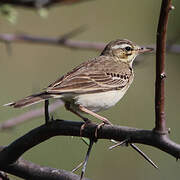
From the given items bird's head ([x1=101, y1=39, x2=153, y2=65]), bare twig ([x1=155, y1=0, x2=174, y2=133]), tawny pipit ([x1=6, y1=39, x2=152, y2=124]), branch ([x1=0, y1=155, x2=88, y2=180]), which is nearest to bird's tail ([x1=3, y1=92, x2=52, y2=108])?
tawny pipit ([x1=6, y1=39, x2=152, y2=124])

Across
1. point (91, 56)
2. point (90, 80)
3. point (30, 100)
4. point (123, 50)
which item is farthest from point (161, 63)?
point (91, 56)

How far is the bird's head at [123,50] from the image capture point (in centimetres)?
589

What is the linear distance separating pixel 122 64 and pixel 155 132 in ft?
12.0

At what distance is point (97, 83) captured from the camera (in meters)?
4.93

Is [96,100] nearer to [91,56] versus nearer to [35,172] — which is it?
[35,172]

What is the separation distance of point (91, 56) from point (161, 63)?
667cm

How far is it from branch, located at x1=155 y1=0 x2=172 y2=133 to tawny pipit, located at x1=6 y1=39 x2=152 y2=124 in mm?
1262

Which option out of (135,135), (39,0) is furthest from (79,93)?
(135,135)

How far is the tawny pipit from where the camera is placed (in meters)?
4.34

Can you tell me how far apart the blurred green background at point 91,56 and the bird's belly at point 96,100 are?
1926mm

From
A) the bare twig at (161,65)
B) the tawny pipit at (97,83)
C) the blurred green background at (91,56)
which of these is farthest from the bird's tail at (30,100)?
the blurred green background at (91,56)

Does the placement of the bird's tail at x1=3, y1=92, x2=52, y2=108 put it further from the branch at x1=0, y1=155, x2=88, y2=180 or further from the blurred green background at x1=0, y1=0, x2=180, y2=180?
the blurred green background at x1=0, y1=0, x2=180, y2=180

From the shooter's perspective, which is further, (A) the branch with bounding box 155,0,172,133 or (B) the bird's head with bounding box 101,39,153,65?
(B) the bird's head with bounding box 101,39,153,65

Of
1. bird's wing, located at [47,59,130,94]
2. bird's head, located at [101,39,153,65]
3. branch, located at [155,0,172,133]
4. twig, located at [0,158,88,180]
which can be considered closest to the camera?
branch, located at [155,0,172,133]
